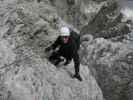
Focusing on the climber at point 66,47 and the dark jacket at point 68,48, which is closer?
the climber at point 66,47

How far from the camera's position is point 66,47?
7.30 meters

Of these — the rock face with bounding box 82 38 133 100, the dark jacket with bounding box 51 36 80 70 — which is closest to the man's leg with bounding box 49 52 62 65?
the dark jacket with bounding box 51 36 80 70

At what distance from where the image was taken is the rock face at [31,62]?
5.88 metres

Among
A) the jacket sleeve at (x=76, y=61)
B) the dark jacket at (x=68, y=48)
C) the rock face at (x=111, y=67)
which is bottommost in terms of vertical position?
the rock face at (x=111, y=67)

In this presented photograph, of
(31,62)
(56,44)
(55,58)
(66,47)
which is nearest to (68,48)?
(66,47)

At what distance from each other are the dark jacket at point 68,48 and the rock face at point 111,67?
451 centimetres

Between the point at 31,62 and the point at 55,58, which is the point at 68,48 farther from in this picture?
the point at 31,62

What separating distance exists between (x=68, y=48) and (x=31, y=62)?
110 cm

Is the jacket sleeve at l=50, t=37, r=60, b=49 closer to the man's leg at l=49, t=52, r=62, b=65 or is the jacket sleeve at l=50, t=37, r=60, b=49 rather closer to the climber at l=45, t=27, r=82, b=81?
the climber at l=45, t=27, r=82, b=81

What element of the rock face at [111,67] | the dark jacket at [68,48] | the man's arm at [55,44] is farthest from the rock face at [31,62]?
the rock face at [111,67]

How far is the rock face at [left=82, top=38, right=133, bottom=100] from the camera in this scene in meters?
11.8

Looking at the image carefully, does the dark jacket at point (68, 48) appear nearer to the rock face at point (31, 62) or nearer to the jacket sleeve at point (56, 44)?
the jacket sleeve at point (56, 44)

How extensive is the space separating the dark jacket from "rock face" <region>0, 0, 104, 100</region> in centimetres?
33

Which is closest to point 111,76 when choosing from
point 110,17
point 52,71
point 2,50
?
point 52,71
